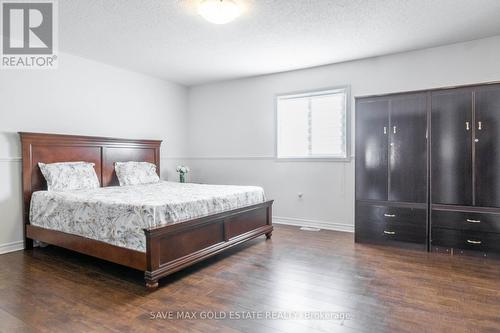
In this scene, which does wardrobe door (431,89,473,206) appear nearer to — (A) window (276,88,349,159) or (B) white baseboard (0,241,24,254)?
(A) window (276,88,349,159)

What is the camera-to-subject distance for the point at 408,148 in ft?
11.3

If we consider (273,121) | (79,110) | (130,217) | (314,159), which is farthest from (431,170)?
(79,110)

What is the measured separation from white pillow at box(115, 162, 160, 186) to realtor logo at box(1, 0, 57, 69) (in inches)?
61.6

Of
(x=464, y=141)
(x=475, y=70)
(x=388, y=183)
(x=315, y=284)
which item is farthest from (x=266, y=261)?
(x=475, y=70)

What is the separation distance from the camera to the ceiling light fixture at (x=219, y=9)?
258 centimetres

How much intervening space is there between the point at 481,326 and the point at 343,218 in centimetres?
258

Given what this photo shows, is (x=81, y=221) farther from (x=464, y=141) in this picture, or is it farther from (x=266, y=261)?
(x=464, y=141)

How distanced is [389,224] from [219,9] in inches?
117

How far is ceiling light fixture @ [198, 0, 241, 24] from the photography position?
2.58 meters

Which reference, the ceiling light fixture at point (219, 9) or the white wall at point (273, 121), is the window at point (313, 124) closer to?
the white wall at point (273, 121)

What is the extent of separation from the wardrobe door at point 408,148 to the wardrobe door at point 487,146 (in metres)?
0.48

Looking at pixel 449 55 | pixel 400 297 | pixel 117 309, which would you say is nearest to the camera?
pixel 117 309

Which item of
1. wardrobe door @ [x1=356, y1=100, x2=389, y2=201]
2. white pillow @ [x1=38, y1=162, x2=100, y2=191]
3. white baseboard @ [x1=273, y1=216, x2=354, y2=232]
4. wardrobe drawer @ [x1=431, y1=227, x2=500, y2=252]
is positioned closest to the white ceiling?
wardrobe door @ [x1=356, y1=100, x2=389, y2=201]

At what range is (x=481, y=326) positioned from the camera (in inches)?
72.8
